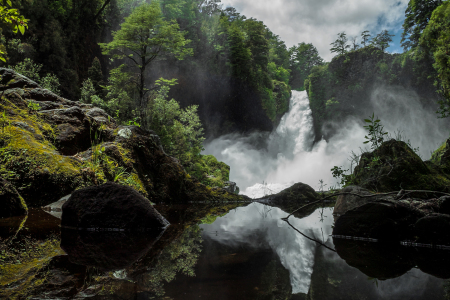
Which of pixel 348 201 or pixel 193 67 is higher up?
pixel 193 67

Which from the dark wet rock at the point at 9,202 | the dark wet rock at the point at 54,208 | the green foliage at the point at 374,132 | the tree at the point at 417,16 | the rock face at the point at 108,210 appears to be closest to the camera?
the rock face at the point at 108,210

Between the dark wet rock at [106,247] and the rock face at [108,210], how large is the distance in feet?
0.64

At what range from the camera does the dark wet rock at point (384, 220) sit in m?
2.84

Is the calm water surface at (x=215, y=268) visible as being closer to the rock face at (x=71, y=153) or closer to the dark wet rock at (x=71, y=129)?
the rock face at (x=71, y=153)

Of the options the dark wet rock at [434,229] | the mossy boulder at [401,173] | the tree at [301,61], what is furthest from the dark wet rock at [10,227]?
the tree at [301,61]

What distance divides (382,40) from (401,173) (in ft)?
96.4

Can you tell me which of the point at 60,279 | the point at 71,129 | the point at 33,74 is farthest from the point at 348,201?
the point at 33,74

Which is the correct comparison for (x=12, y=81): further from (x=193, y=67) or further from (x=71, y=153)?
(x=193, y=67)

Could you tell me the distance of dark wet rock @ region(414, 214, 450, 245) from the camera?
262 cm

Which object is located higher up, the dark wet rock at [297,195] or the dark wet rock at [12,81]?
the dark wet rock at [12,81]

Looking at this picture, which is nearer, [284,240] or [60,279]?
[60,279]

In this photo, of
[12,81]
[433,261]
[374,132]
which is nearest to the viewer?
[433,261]

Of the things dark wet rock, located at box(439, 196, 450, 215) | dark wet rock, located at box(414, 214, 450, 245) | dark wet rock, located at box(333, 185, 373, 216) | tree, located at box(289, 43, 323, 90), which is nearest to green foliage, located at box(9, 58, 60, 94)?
dark wet rock, located at box(333, 185, 373, 216)

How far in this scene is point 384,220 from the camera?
2.94 metres
